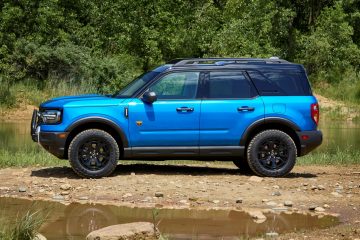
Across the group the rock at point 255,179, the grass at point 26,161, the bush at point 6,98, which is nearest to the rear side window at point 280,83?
the rock at point 255,179

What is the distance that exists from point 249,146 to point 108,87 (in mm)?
21927

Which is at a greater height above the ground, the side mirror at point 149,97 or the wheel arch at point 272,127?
the side mirror at point 149,97

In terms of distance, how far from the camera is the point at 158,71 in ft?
40.4

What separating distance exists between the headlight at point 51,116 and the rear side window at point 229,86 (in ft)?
8.07

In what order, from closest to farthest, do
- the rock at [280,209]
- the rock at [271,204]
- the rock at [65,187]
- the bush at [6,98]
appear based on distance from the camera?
1. the rock at [280,209]
2. the rock at [271,204]
3. the rock at [65,187]
4. the bush at [6,98]

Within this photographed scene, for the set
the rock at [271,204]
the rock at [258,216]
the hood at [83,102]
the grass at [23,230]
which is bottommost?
the rock at [258,216]

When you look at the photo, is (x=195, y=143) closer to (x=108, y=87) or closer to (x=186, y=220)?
(x=186, y=220)

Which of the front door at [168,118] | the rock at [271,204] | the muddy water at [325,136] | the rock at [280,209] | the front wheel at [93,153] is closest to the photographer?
the rock at [280,209]

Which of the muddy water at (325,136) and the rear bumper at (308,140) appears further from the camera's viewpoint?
the muddy water at (325,136)

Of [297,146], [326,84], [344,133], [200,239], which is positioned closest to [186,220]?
[200,239]

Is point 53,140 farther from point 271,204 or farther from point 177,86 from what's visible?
point 271,204

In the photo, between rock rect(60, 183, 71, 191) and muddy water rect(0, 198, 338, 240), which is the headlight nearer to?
rock rect(60, 183, 71, 191)

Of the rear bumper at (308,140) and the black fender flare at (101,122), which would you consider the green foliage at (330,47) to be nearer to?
the rear bumper at (308,140)

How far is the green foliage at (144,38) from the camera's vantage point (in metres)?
34.3
